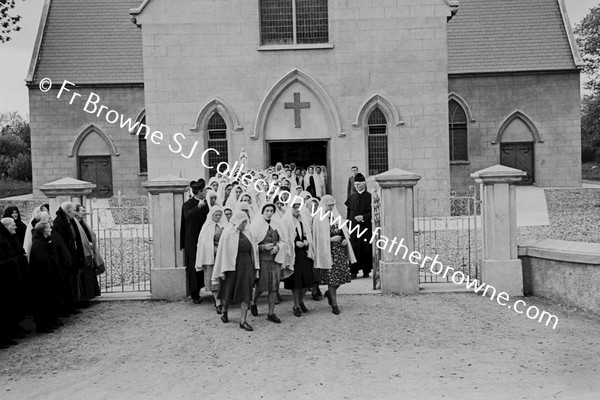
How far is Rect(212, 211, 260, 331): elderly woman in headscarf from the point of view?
29.8 feet

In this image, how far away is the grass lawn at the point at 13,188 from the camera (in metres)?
40.4

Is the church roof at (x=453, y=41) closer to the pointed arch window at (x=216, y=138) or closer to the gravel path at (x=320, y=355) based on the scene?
the pointed arch window at (x=216, y=138)

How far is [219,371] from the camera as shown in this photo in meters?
7.39

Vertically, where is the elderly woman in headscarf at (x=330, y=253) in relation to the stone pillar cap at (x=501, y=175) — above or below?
below

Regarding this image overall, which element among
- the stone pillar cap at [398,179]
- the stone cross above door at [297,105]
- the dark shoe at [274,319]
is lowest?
the dark shoe at [274,319]

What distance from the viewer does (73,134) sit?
28078 mm

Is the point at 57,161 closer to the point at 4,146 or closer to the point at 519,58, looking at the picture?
the point at 519,58

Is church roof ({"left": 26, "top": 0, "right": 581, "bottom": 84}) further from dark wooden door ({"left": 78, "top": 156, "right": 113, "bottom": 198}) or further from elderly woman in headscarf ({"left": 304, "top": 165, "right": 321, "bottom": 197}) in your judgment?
elderly woman in headscarf ({"left": 304, "top": 165, "right": 321, "bottom": 197})

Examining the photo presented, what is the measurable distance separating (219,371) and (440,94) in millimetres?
15029

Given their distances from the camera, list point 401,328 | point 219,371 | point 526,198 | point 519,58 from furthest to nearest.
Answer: point 519,58 → point 526,198 → point 401,328 → point 219,371

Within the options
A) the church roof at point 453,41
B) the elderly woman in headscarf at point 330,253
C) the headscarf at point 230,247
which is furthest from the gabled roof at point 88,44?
the headscarf at point 230,247

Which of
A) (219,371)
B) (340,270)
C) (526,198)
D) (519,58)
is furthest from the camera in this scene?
(519,58)

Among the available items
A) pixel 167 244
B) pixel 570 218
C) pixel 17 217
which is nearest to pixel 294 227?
pixel 167 244

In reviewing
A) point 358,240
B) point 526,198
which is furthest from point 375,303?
point 526,198
